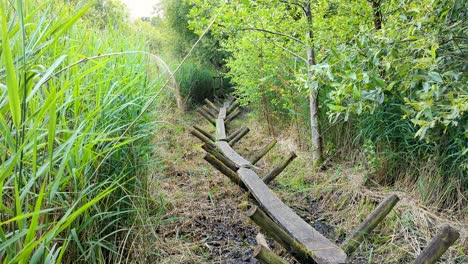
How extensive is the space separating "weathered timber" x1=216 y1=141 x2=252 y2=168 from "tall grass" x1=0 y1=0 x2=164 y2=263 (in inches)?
61.7

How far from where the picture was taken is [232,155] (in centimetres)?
407

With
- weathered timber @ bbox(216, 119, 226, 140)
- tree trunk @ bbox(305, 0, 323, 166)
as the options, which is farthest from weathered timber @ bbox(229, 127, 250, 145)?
tree trunk @ bbox(305, 0, 323, 166)

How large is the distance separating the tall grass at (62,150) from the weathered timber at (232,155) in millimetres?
1567

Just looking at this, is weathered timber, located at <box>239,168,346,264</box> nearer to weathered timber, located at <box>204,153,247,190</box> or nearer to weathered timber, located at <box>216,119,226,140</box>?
weathered timber, located at <box>204,153,247,190</box>

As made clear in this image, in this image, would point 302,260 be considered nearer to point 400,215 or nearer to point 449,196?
point 400,215

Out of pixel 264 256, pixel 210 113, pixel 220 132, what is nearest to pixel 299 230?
pixel 264 256

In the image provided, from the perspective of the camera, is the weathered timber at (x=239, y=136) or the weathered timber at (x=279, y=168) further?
the weathered timber at (x=239, y=136)

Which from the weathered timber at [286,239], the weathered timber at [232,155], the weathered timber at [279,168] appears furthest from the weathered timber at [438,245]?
the weathered timber at [232,155]

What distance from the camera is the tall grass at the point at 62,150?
0.92 meters

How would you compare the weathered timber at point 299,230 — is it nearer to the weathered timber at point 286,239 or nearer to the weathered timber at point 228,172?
the weathered timber at point 286,239

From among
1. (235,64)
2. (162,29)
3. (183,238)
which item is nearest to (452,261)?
(183,238)

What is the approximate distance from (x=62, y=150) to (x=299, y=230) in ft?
4.65

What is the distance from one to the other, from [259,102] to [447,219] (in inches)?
188

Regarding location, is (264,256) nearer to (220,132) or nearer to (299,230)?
(299,230)
